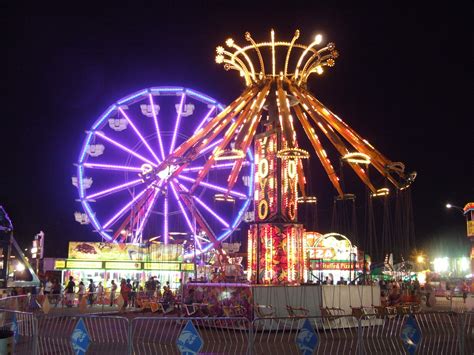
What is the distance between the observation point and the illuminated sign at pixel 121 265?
31203mm

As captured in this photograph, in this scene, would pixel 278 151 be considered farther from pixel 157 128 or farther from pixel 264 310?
pixel 157 128

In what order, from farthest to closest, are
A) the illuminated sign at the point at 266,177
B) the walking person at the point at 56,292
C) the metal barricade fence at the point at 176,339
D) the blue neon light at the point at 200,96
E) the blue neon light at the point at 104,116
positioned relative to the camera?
1. the blue neon light at the point at 200,96
2. the blue neon light at the point at 104,116
3. the walking person at the point at 56,292
4. the illuminated sign at the point at 266,177
5. the metal barricade fence at the point at 176,339

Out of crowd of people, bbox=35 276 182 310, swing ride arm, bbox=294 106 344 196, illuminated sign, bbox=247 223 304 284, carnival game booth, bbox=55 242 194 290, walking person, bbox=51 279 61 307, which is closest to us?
illuminated sign, bbox=247 223 304 284

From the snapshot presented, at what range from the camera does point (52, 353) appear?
11.4 m

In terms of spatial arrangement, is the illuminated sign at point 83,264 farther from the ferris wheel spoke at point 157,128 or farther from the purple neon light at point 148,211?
the ferris wheel spoke at point 157,128

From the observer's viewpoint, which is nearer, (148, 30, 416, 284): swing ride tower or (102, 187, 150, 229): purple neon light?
(148, 30, 416, 284): swing ride tower

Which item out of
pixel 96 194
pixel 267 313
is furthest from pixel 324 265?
pixel 267 313

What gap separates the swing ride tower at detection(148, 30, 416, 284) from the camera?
17719mm

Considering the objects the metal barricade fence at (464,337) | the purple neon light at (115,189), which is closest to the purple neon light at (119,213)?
the purple neon light at (115,189)

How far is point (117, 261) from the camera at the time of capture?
31.3m

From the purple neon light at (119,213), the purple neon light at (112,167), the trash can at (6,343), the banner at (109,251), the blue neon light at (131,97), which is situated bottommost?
the trash can at (6,343)

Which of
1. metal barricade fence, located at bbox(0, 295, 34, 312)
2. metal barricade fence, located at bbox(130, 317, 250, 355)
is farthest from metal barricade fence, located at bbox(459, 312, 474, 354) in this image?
metal barricade fence, located at bbox(0, 295, 34, 312)

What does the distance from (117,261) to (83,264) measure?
1799 millimetres

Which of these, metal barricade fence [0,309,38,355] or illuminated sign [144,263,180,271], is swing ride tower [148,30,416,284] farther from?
illuminated sign [144,263,180,271]
